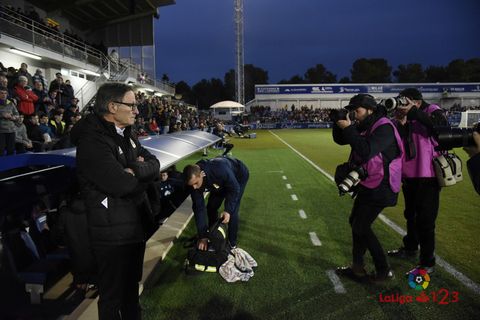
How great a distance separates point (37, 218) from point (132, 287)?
122 inches

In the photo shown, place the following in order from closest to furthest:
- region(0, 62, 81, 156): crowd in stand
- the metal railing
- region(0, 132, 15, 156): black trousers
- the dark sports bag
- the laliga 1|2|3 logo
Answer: the laliga 1|2|3 logo → the dark sports bag → region(0, 132, 15, 156): black trousers → region(0, 62, 81, 156): crowd in stand → the metal railing

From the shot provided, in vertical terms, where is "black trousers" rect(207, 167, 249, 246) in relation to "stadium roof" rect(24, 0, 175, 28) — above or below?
below

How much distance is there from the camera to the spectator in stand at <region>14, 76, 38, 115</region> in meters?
10.7

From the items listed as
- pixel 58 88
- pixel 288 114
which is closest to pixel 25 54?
pixel 58 88

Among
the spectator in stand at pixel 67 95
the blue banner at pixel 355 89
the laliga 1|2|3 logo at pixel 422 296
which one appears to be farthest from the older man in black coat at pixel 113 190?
the blue banner at pixel 355 89

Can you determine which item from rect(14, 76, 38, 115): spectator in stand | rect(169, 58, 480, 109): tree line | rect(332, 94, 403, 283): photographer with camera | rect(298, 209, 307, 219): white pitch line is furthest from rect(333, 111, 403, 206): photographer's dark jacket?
rect(169, 58, 480, 109): tree line

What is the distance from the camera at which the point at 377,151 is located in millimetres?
3686

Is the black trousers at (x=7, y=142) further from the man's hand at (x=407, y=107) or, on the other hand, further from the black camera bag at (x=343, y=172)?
the man's hand at (x=407, y=107)

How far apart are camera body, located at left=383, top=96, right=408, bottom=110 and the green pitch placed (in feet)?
6.90

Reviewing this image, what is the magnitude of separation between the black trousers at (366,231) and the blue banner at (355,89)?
175 ft

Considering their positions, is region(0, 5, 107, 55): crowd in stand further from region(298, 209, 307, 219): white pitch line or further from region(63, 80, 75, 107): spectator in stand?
region(298, 209, 307, 219): white pitch line

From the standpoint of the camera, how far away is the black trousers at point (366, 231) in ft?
13.2

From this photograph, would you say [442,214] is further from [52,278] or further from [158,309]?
[52,278]

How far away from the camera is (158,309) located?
3912mm
